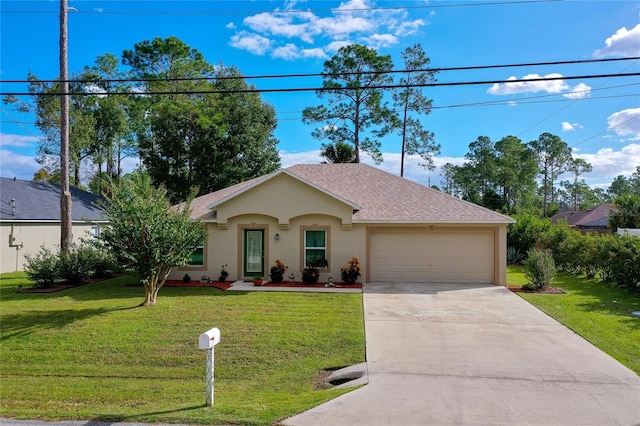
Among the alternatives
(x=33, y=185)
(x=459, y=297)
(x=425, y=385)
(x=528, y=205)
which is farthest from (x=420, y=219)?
(x=528, y=205)

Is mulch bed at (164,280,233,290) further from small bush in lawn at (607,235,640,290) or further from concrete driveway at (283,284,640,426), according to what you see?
small bush in lawn at (607,235,640,290)

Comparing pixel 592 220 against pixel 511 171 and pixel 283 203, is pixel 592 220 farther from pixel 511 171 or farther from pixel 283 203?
pixel 283 203

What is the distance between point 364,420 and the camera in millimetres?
5039

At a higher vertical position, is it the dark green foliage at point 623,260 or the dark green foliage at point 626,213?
the dark green foliage at point 626,213

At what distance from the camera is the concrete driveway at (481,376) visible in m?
5.21

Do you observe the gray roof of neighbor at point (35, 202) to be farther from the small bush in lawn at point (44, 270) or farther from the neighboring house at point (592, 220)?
the neighboring house at point (592, 220)

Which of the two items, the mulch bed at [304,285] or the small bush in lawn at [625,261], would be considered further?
the mulch bed at [304,285]

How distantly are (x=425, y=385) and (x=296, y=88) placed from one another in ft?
25.2

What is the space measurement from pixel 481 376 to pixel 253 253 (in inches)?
431

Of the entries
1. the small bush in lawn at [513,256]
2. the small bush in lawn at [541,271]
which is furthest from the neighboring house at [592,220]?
the small bush in lawn at [541,271]

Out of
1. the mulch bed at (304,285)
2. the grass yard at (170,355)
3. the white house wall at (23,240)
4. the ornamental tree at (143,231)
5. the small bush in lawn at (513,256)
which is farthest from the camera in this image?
the small bush in lawn at (513,256)

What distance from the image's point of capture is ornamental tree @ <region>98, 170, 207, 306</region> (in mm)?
10664

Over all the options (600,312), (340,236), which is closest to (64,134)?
(340,236)

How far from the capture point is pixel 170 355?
7.93 metres
